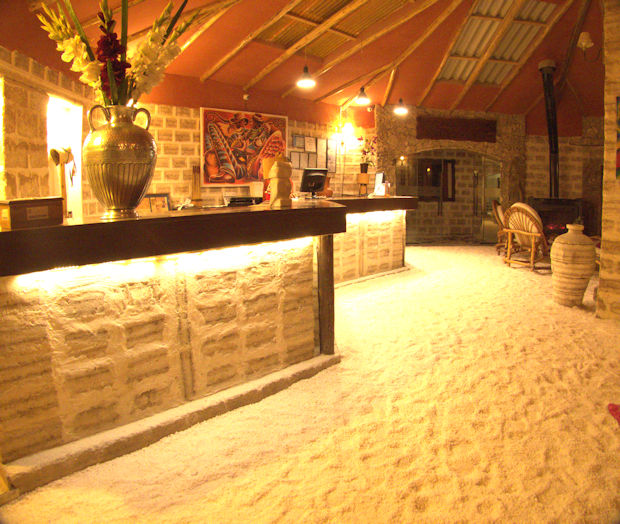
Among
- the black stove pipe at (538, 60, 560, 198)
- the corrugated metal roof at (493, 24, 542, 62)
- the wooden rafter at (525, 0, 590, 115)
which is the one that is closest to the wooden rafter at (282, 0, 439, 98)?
the corrugated metal roof at (493, 24, 542, 62)

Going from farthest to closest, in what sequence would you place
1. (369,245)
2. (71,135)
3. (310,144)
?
(310,144), (369,245), (71,135)

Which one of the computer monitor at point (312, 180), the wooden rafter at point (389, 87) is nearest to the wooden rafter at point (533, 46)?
the wooden rafter at point (389, 87)

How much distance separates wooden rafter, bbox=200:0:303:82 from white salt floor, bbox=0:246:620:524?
173 inches

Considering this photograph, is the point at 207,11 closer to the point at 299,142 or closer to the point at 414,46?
the point at 299,142

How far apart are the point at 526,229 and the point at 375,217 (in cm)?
228

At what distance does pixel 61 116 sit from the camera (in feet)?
16.9

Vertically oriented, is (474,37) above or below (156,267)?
above

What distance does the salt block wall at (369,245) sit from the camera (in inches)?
234

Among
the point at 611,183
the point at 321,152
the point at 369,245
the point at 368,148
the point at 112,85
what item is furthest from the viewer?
the point at 368,148

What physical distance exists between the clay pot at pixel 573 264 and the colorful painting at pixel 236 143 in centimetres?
486

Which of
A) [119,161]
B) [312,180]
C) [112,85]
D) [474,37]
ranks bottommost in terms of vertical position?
[119,161]

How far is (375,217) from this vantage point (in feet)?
20.9

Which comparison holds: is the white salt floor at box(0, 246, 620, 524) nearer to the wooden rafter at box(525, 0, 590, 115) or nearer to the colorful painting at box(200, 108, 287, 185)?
the colorful painting at box(200, 108, 287, 185)

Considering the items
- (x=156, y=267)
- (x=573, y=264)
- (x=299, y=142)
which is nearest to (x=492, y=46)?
(x=299, y=142)
